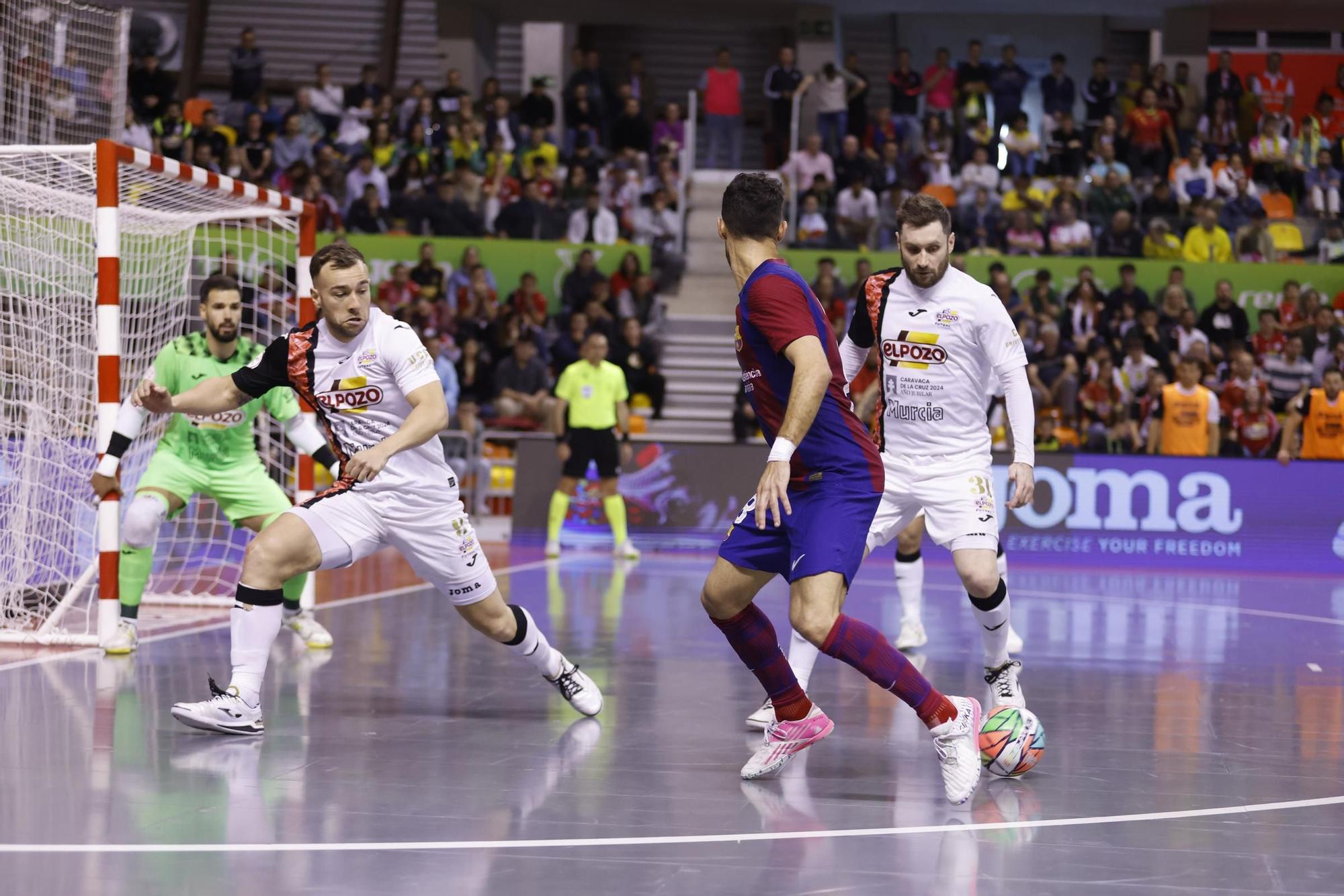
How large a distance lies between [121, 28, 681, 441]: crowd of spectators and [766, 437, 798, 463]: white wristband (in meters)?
12.5

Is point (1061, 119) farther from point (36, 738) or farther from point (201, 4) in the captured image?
point (36, 738)

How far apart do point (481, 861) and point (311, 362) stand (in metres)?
2.68

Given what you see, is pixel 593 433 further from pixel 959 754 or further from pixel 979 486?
pixel 959 754

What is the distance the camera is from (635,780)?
5691mm

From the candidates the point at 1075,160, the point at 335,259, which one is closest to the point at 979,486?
the point at 335,259

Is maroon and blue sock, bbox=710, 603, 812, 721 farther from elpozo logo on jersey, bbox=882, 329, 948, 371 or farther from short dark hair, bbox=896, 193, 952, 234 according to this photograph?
short dark hair, bbox=896, 193, 952, 234

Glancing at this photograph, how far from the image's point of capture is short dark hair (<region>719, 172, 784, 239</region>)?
17.7 ft

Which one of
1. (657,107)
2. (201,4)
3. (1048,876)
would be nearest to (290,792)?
(1048,876)

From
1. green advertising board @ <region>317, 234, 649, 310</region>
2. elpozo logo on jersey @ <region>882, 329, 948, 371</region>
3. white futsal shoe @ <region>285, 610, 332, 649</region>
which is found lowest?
white futsal shoe @ <region>285, 610, 332, 649</region>

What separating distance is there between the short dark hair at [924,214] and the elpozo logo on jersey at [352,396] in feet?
7.86

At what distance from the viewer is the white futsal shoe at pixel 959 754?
530 centimetres

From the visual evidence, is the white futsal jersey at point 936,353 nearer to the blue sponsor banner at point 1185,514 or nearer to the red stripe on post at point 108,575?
the red stripe on post at point 108,575

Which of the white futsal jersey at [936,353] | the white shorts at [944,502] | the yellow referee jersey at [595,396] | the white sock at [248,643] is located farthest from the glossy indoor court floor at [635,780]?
the yellow referee jersey at [595,396]

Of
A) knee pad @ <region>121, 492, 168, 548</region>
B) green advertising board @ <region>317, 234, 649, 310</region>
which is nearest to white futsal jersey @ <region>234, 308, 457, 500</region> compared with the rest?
knee pad @ <region>121, 492, 168, 548</region>
